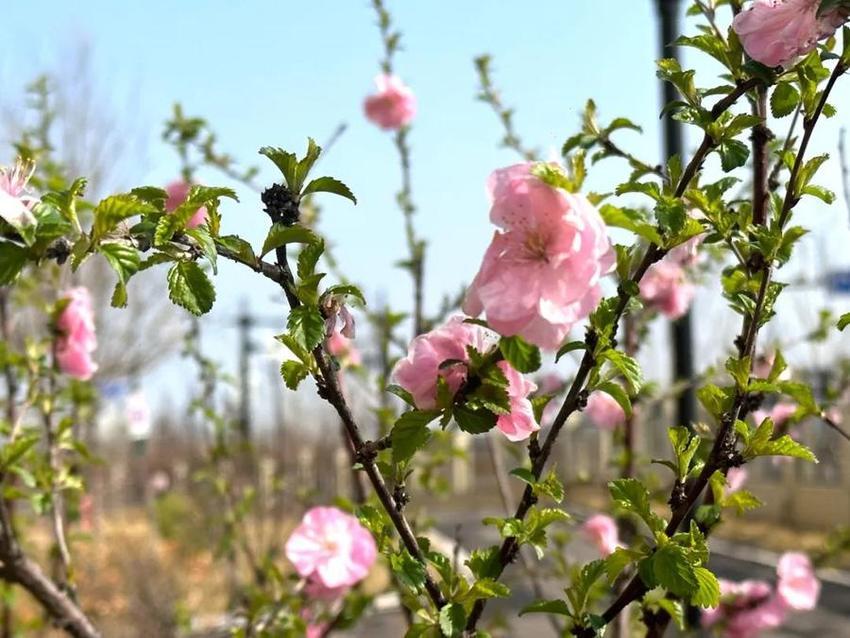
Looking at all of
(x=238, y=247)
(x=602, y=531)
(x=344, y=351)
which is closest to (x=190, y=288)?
(x=238, y=247)

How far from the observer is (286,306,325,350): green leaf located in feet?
2.75

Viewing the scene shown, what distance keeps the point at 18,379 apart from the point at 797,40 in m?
2.28

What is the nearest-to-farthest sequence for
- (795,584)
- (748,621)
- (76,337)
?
(76,337) → (748,621) → (795,584)

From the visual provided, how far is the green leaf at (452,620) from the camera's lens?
0.94m

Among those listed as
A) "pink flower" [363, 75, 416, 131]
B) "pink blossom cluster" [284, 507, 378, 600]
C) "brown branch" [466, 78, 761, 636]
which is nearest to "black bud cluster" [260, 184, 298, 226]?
"brown branch" [466, 78, 761, 636]

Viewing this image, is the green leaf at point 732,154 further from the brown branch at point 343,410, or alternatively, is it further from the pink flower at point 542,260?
the brown branch at point 343,410

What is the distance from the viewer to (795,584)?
2.96 metres

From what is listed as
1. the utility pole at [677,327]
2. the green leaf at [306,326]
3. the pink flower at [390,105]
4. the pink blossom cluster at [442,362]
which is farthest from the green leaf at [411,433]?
the pink flower at [390,105]

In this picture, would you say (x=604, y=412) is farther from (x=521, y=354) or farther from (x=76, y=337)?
(x=521, y=354)

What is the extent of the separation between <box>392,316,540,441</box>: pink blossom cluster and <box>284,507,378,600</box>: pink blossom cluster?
1.18m

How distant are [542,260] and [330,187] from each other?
0.27 metres

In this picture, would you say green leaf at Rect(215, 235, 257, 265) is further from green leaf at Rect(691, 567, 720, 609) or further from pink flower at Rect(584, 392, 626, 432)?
pink flower at Rect(584, 392, 626, 432)

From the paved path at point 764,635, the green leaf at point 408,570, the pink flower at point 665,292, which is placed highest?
the pink flower at point 665,292

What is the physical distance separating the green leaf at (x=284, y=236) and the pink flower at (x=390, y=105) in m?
2.73
